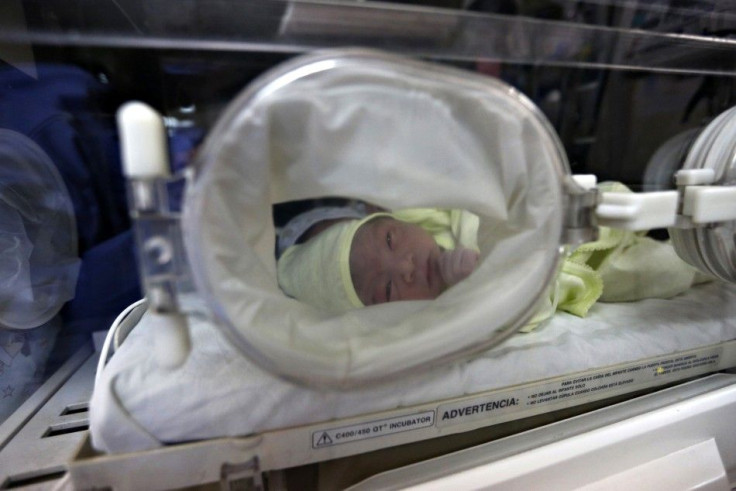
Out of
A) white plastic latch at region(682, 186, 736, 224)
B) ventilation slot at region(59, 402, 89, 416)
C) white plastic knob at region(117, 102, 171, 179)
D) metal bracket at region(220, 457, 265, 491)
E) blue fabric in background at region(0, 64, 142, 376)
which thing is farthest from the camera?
blue fabric in background at region(0, 64, 142, 376)

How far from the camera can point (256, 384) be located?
0.45 m

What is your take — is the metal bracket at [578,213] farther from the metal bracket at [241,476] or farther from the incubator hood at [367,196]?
the metal bracket at [241,476]

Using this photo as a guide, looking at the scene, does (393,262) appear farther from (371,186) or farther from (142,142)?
(142,142)

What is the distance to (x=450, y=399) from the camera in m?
0.51

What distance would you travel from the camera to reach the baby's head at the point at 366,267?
26.4 inches

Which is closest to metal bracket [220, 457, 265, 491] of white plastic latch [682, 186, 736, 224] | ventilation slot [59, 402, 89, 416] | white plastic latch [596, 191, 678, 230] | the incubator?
the incubator

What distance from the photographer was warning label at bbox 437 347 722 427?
0.52 m

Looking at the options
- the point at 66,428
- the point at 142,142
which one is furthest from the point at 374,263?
the point at 66,428

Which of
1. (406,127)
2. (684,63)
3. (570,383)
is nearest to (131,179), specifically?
(406,127)

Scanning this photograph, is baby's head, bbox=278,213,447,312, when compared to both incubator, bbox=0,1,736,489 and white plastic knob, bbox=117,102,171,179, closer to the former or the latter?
incubator, bbox=0,1,736,489

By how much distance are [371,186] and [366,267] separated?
0.22 meters

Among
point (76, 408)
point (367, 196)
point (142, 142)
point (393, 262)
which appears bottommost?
point (76, 408)

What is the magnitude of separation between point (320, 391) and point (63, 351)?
2.19ft

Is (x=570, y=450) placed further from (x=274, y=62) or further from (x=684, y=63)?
(x=684, y=63)
